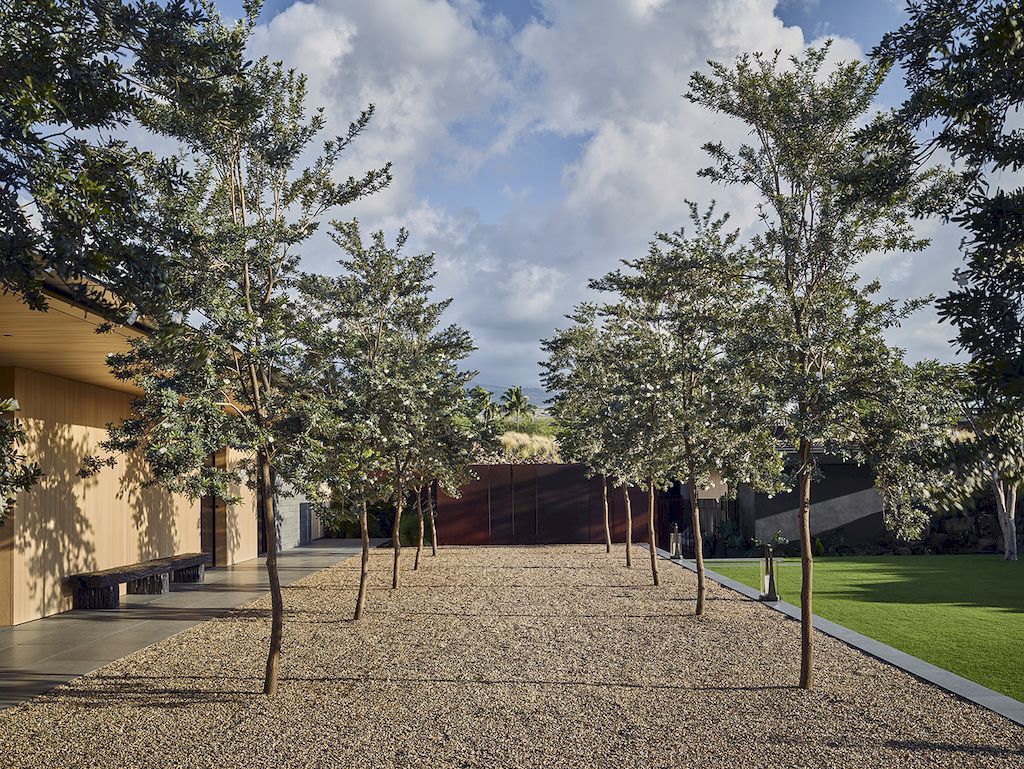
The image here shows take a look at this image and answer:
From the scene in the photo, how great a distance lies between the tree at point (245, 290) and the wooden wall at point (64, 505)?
181 inches

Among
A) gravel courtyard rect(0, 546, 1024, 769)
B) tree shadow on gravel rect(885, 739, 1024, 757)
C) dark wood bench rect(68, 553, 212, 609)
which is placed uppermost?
dark wood bench rect(68, 553, 212, 609)

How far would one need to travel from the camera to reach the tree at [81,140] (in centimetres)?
406

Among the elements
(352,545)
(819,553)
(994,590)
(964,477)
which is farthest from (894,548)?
(964,477)

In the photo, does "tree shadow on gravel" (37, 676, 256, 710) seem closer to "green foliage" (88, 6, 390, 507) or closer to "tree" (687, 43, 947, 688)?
"green foliage" (88, 6, 390, 507)

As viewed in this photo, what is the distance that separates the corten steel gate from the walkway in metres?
9.67

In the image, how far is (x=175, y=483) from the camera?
10.5m

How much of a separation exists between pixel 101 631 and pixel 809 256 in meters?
10.7

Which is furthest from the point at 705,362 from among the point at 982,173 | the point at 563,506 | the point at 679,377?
the point at 563,506

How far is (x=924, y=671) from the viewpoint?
883cm

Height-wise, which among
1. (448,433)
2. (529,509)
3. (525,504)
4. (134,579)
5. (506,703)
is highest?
(448,433)

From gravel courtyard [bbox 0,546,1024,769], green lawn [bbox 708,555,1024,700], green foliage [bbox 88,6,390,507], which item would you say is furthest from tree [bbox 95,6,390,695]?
green lawn [bbox 708,555,1024,700]

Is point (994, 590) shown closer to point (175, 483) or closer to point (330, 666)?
point (330, 666)

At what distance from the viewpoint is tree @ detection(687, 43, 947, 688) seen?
25.2 feet

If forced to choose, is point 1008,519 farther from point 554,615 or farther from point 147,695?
point 147,695
